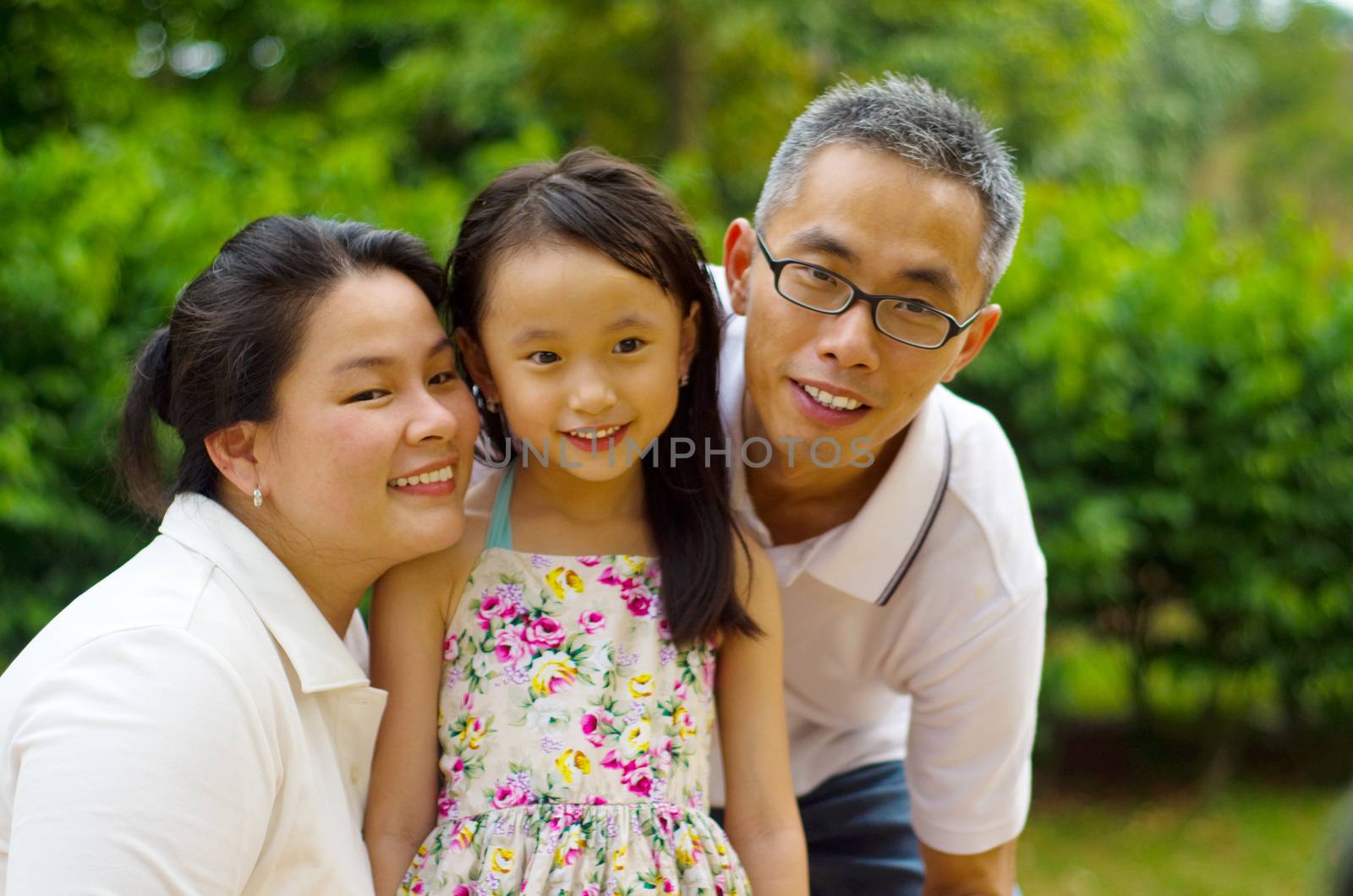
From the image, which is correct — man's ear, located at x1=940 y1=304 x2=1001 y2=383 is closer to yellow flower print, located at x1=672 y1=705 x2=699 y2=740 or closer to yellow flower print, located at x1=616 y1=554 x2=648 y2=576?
yellow flower print, located at x1=616 y1=554 x2=648 y2=576

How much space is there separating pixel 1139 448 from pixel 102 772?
13.1 feet

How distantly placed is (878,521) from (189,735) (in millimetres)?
1364

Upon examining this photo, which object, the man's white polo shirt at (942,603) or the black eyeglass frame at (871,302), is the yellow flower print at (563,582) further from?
the black eyeglass frame at (871,302)

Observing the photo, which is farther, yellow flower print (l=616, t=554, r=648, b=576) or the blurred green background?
the blurred green background

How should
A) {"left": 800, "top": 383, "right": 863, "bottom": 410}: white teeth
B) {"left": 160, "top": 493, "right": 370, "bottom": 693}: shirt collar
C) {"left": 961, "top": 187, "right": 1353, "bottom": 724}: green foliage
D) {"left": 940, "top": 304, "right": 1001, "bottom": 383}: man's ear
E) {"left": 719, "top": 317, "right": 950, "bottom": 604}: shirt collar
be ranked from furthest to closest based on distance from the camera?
{"left": 961, "top": 187, "right": 1353, "bottom": 724}: green foliage → {"left": 719, "top": 317, "right": 950, "bottom": 604}: shirt collar → {"left": 940, "top": 304, "right": 1001, "bottom": 383}: man's ear → {"left": 800, "top": 383, "right": 863, "bottom": 410}: white teeth → {"left": 160, "top": 493, "right": 370, "bottom": 693}: shirt collar

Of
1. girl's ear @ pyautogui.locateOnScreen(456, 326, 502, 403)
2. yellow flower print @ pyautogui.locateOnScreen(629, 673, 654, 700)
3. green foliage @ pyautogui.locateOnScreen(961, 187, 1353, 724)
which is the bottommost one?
green foliage @ pyautogui.locateOnScreen(961, 187, 1353, 724)

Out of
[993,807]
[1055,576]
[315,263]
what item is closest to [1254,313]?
→ [1055,576]

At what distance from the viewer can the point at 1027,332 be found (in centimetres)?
463

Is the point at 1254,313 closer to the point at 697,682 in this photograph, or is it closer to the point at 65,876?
the point at 697,682

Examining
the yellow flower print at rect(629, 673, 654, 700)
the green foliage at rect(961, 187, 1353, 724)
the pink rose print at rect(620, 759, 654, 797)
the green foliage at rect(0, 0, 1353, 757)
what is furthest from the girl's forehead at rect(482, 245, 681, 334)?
the green foliage at rect(961, 187, 1353, 724)

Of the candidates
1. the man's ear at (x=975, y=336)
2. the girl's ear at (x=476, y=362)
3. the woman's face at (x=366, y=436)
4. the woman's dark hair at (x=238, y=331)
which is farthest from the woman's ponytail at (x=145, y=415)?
the man's ear at (x=975, y=336)

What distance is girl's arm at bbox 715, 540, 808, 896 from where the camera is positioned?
2211mm

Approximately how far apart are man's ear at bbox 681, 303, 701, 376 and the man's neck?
387 mm

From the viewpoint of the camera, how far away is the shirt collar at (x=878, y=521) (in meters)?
2.57
